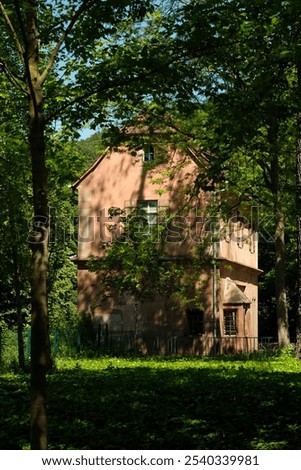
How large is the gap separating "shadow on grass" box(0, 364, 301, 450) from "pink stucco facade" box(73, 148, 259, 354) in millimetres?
20939

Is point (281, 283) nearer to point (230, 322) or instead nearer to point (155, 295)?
point (155, 295)

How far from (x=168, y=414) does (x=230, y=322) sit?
29.0 metres

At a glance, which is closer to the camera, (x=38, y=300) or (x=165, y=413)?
(x=38, y=300)

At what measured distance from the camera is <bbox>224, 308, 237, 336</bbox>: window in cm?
3950

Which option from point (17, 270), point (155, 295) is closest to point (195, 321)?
point (155, 295)

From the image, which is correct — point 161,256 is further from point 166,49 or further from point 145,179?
point 166,49

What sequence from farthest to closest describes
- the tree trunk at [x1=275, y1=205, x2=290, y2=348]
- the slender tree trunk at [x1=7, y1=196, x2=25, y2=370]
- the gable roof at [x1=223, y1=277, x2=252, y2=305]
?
the gable roof at [x1=223, y1=277, x2=252, y2=305] < the tree trunk at [x1=275, y1=205, x2=290, y2=348] < the slender tree trunk at [x1=7, y1=196, x2=25, y2=370]

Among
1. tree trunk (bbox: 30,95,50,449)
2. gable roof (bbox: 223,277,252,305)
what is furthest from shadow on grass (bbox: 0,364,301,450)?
gable roof (bbox: 223,277,252,305)

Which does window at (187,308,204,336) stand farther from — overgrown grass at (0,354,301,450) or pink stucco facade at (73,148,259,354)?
overgrown grass at (0,354,301,450)

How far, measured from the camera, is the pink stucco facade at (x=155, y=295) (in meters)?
37.2

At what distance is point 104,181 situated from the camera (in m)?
40.0

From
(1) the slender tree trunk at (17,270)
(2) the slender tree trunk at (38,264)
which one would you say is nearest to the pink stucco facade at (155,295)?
(1) the slender tree trunk at (17,270)

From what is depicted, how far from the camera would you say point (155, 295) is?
124 feet

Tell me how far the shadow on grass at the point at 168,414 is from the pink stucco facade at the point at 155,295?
20.9 metres
